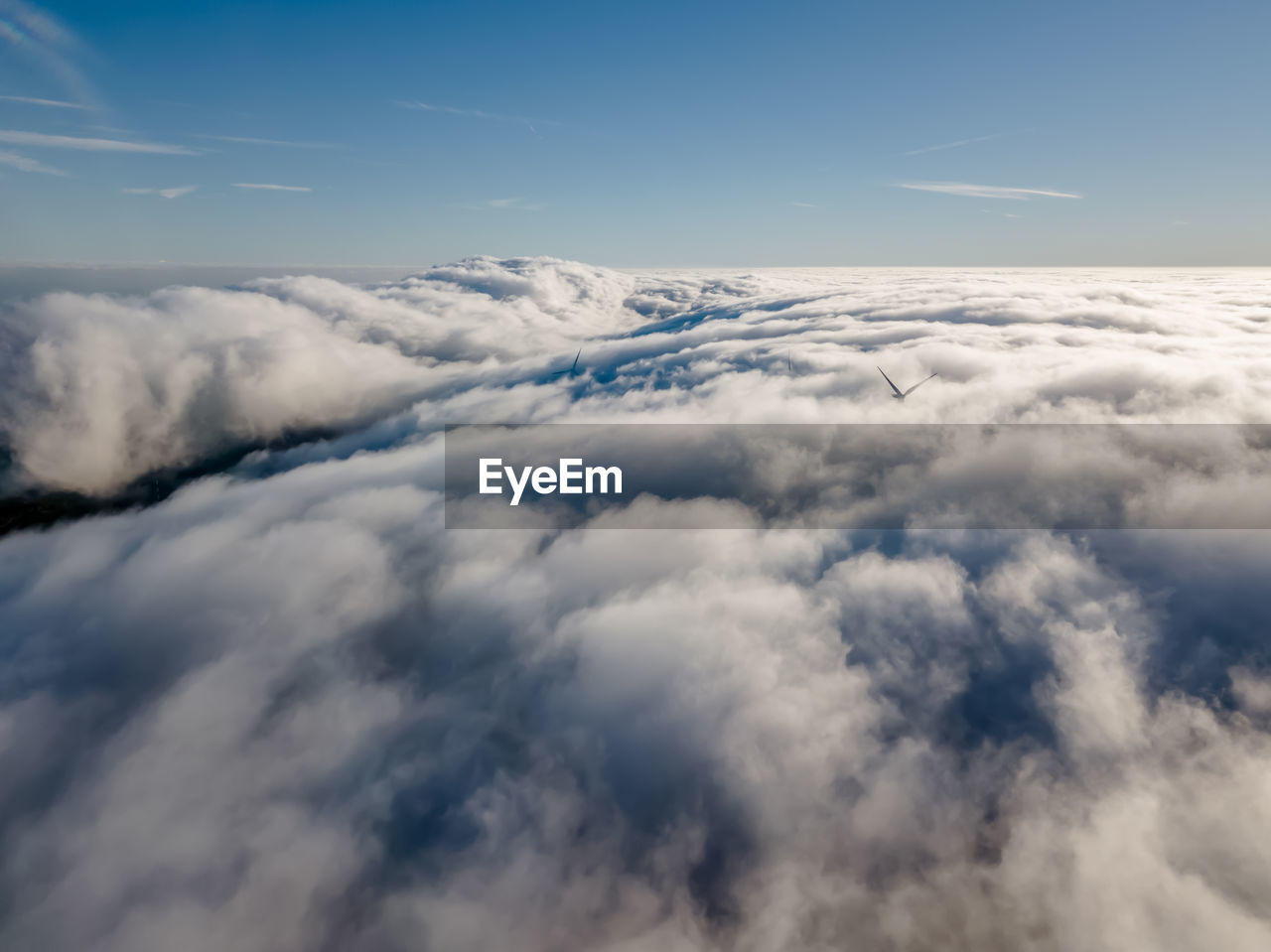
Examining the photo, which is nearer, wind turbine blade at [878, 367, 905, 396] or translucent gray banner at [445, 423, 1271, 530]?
translucent gray banner at [445, 423, 1271, 530]

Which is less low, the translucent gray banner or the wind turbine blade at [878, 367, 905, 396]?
the wind turbine blade at [878, 367, 905, 396]

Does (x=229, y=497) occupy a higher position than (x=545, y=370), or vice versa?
(x=545, y=370)

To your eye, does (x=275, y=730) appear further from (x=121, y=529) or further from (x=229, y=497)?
(x=121, y=529)

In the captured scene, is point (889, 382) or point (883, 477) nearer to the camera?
point (883, 477)

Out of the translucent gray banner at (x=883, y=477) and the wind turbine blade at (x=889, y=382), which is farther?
the wind turbine blade at (x=889, y=382)

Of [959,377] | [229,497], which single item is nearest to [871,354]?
[959,377]

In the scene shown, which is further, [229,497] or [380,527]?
[229,497]

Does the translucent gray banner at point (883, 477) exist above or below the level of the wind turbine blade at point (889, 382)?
below

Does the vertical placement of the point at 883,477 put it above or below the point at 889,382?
below
